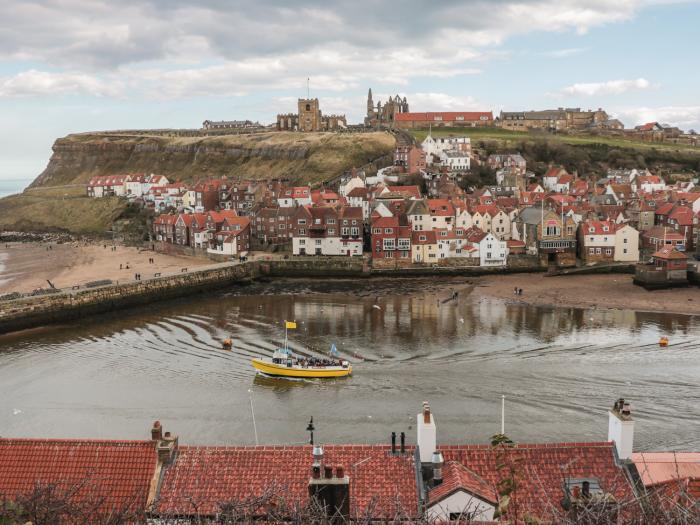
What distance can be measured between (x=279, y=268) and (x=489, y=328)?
26.4m

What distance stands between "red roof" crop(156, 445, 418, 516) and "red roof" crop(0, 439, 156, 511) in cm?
59

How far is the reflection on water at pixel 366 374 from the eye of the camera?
24.7 m

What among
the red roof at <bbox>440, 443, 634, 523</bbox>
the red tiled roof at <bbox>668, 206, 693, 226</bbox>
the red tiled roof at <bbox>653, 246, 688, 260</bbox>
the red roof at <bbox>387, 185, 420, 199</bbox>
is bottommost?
the red roof at <bbox>440, 443, 634, 523</bbox>

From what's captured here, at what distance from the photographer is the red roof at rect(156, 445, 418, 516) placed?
11578 mm

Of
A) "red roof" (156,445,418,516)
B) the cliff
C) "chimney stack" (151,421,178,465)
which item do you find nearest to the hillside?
the cliff

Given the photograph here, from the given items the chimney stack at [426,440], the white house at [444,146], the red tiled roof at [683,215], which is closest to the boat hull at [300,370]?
the chimney stack at [426,440]

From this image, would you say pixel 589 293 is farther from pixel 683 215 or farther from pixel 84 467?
pixel 84 467

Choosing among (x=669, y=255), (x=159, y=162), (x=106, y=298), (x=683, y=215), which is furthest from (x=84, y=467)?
(x=159, y=162)

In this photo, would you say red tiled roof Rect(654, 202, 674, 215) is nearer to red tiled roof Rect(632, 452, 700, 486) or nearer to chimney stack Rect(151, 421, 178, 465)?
red tiled roof Rect(632, 452, 700, 486)

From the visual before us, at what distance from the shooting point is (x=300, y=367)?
30.7 metres

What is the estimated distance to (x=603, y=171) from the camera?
10575 centimetres

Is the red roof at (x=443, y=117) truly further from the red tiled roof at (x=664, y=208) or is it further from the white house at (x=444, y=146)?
the red tiled roof at (x=664, y=208)

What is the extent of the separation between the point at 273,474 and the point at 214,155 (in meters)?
127

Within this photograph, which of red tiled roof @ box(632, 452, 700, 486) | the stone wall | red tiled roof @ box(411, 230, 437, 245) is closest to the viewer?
red tiled roof @ box(632, 452, 700, 486)
